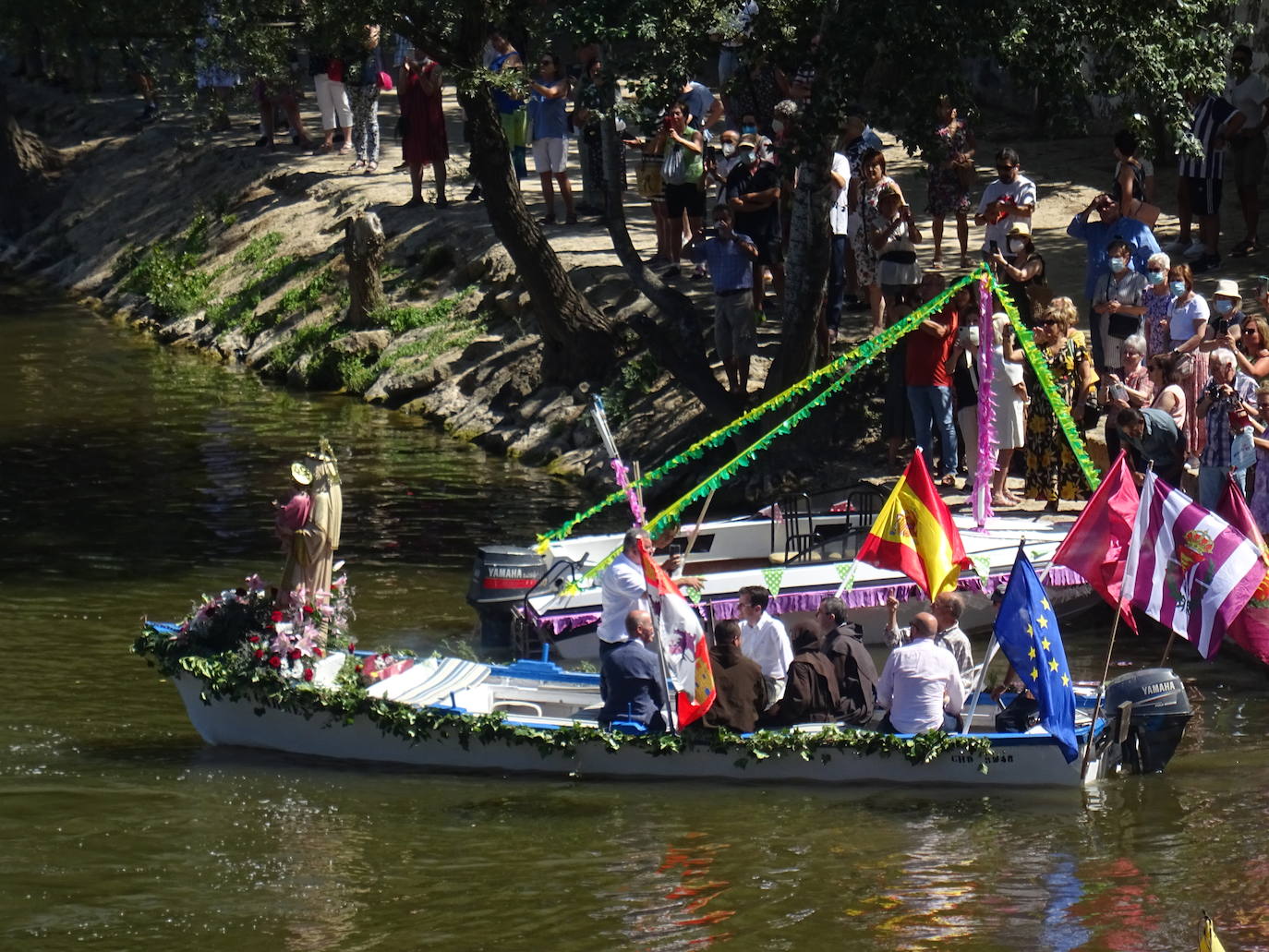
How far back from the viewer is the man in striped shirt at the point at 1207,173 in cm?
2105

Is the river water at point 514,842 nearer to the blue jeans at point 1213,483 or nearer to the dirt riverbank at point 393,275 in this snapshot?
the blue jeans at point 1213,483

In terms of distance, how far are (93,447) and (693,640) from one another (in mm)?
12273

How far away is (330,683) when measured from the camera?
14.3 metres

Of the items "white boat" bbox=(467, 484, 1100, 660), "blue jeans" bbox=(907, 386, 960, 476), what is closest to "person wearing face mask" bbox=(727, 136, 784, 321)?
"blue jeans" bbox=(907, 386, 960, 476)

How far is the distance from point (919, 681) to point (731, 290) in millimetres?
8196

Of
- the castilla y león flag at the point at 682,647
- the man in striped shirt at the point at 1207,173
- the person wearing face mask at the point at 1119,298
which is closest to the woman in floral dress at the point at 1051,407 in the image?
the person wearing face mask at the point at 1119,298

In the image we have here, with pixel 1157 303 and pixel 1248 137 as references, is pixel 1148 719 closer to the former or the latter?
pixel 1157 303

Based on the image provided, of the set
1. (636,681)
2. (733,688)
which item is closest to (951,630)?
(733,688)

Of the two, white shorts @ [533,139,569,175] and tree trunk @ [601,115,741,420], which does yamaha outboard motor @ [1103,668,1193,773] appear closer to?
tree trunk @ [601,115,741,420]

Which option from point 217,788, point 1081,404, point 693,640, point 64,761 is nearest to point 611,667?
point 693,640

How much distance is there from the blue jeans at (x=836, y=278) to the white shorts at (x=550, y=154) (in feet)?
19.1

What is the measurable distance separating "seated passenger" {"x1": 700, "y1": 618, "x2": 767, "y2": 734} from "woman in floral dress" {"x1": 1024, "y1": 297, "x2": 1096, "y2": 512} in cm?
479

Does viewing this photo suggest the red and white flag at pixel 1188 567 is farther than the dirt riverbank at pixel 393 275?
No

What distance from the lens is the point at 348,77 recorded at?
1166 inches
